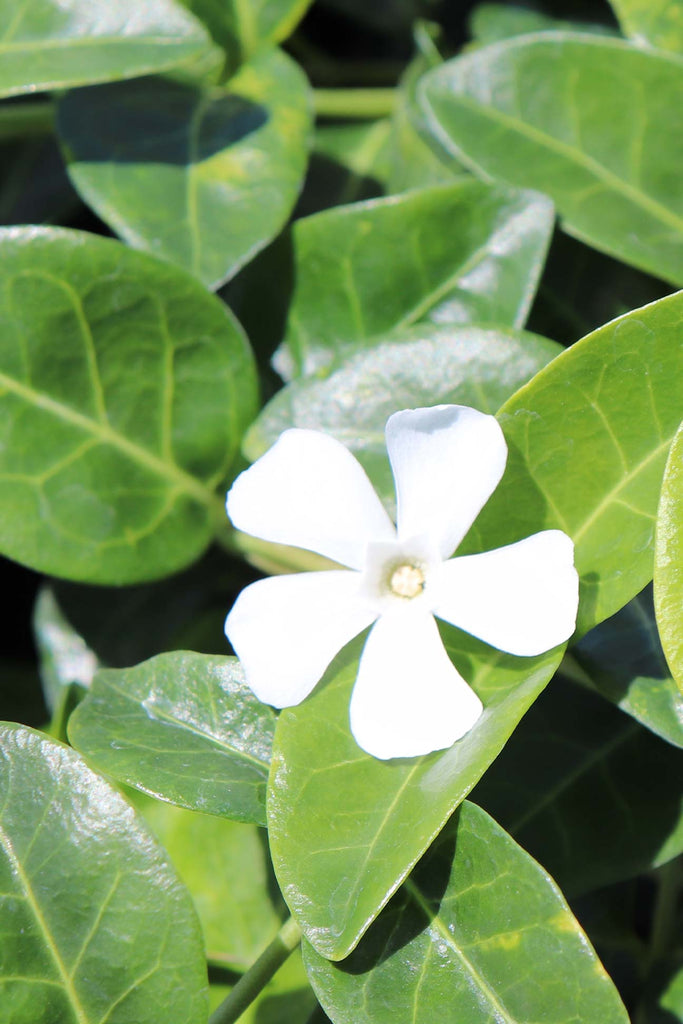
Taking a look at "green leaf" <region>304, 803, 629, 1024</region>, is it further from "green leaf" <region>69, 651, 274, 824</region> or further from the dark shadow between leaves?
the dark shadow between leaves

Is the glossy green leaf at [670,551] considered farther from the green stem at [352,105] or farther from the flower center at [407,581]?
the green stem at [352,105]

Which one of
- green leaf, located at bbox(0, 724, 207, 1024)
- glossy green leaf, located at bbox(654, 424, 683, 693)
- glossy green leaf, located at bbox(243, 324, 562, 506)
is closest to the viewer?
glossy green leaf, located at bbox(654, 424, 683, 693)

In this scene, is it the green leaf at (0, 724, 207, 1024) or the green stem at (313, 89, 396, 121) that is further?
the green stem at (313, 89, 396, 121)

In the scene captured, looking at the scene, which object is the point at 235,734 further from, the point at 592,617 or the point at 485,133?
the point at 485,133

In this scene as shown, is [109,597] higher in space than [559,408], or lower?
lower

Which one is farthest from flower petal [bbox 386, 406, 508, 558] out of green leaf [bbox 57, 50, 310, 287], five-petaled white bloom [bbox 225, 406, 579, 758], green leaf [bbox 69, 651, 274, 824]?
green leaf [bbox 57, 50, 310, 287]

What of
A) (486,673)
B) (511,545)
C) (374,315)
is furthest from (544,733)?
(374,315)
